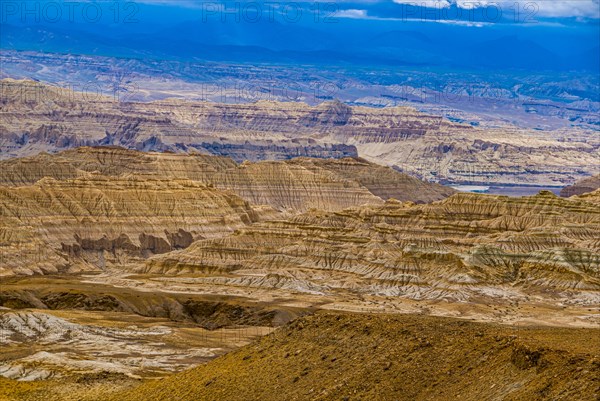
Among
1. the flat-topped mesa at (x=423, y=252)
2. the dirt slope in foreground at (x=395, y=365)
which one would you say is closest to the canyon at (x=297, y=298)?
the dirt slope in foreground at (x=395, y=365)

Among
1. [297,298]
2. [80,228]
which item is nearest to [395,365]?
[297,298]

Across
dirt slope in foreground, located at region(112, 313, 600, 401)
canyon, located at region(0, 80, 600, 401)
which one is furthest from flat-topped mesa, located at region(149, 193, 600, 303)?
dirt slope in foreground, located at region(112, 313, 600, 401)

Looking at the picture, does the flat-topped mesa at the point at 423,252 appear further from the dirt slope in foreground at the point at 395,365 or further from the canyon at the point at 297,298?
the dirt slope in foreground at the point at 395,365

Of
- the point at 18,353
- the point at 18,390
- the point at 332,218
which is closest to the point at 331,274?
the point at 332,218

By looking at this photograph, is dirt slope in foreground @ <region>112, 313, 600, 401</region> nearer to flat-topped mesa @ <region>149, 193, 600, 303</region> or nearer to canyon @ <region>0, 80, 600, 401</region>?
canyon @ <region>0, 80, 600, 401</region>

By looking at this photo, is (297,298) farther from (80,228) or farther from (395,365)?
(395,365)

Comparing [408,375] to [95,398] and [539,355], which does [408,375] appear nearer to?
[539,355]
